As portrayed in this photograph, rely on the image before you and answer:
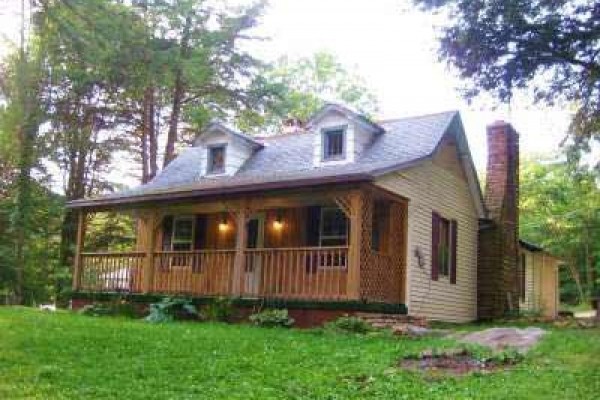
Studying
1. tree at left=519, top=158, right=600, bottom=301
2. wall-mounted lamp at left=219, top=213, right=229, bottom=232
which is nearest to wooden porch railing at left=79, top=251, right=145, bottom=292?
wall-mounted lamp at left=219, top=213, right=229, bottom=232

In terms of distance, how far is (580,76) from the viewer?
38.8ft

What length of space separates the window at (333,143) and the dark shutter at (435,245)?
277cm

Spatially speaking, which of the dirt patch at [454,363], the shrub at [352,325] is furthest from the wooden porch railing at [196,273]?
the dirt patch at [454,363]

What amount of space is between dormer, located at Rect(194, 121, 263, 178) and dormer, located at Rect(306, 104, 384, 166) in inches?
107

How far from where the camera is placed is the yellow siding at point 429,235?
618 inches

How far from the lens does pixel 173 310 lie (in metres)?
15.7

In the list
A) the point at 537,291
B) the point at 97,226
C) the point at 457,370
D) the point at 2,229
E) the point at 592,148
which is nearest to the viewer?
the point at 457,370

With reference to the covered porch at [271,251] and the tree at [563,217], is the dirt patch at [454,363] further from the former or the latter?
the tree at [563,217]

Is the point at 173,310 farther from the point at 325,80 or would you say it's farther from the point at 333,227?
the point at 325,80

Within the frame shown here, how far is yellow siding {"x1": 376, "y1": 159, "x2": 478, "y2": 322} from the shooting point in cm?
1569

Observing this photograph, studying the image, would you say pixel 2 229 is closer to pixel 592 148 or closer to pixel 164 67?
pixel 164 67

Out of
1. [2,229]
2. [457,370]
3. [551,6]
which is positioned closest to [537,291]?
[551,6]

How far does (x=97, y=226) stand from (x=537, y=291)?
734 inches

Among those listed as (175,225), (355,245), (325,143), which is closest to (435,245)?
(325,143)
